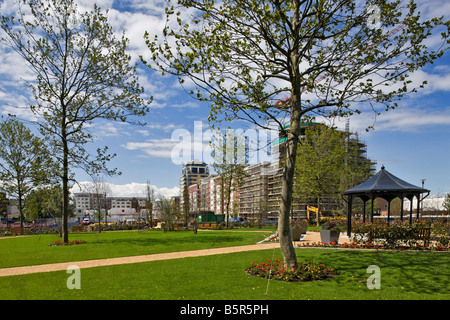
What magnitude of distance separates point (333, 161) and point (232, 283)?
27317 mm

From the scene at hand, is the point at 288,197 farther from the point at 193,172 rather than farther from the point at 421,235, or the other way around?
the point at 193,172

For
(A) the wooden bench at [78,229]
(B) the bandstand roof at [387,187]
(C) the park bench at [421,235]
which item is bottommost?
(A) the wooden bench at [78,229]

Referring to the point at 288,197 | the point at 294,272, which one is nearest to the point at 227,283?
the point at 294,272

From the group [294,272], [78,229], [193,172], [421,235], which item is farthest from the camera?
[193,172]

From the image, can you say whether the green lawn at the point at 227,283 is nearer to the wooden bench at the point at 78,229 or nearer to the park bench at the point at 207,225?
the park bench at the point at 207,225

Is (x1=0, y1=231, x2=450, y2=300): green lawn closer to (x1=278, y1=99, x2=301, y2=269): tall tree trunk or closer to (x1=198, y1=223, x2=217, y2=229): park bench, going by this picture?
(x1=278, y1=99, x2=301, y2=269): tall tree trunk

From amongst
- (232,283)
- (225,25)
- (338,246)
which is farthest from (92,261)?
(338,246)

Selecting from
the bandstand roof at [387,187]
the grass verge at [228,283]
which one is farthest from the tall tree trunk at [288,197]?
the bandstand roof at [387,187]

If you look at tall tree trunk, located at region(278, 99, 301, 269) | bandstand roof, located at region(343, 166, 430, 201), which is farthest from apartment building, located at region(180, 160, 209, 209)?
tall tree trunk, located at region(278, 99, 301, 269)

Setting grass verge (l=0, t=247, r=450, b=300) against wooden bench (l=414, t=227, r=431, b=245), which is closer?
grass verge (l=0, t=247, r=450, b=300)

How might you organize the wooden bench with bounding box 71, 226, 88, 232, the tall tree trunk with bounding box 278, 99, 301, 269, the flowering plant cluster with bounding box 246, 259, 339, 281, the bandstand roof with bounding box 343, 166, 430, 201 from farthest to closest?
the wooden bench with bounding box 71, 226, 88, 232
the bandstand roof with bounding box 343, 166, 430, 201
the tall tree trunk with bounding box 278, 99, 301, 269
the flowering plant cluster with bounding box 246, 259, 339, 281

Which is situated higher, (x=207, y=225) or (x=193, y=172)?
(x=193, y=172)
